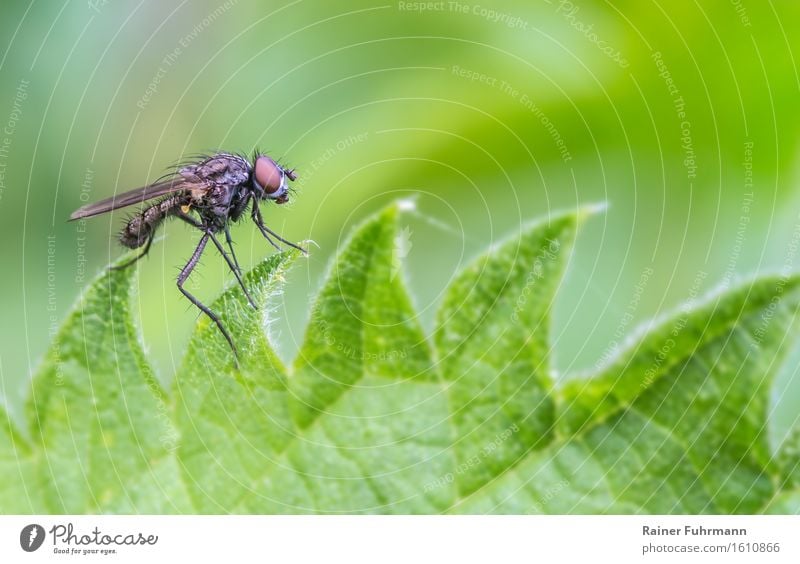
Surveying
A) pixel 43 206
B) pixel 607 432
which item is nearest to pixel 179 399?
pixel 607 432

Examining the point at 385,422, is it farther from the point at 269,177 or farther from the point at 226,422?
the point at 269,177

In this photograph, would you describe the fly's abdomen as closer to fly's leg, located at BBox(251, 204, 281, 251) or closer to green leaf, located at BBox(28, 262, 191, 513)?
fly's leg, located at BBox(251, 204, 281, 251)

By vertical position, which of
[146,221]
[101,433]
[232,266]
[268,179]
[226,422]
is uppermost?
[146,221]

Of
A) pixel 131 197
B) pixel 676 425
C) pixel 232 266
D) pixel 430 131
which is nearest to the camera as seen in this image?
pixel 676 425

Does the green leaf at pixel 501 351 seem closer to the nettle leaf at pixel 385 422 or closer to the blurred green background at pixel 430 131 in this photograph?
the nettle leaf at pixel 385 422

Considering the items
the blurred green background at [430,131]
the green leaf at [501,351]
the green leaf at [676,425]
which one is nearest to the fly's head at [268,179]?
the blurred green background at [430,131]
